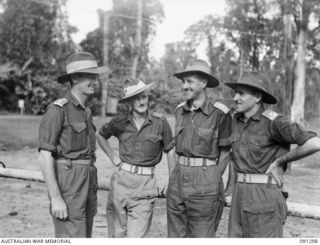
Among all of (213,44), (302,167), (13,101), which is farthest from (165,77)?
(302,167)

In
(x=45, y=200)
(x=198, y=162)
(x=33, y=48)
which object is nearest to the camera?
(x=198, y=162)

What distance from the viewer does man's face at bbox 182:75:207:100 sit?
151 inches

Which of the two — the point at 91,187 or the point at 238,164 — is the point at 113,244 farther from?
the point at 238,164

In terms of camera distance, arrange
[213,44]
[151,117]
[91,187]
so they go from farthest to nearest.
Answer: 1. [213,44]
2. [151,117]
3. [91,187]

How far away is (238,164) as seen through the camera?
11.5 ft

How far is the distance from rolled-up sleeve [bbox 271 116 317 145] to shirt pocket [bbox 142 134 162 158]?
1036 millimetres

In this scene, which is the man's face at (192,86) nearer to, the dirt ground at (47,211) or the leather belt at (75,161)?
the leather belt at (75,161)

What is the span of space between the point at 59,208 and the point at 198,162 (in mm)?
1175

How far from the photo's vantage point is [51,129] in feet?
10.8

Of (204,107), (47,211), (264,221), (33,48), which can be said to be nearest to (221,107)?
(204,107)

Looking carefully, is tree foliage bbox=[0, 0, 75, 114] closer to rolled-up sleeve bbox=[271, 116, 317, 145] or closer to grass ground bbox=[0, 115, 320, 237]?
grass ground bbox=[0, 115, 320, 237]

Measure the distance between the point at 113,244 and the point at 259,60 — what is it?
3146cm

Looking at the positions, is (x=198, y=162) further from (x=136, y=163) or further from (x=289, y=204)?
(x=289, y=204)

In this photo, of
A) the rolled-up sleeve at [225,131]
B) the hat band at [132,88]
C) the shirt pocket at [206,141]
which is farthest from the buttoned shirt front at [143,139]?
the rolled-up sleeve at [225,131]
